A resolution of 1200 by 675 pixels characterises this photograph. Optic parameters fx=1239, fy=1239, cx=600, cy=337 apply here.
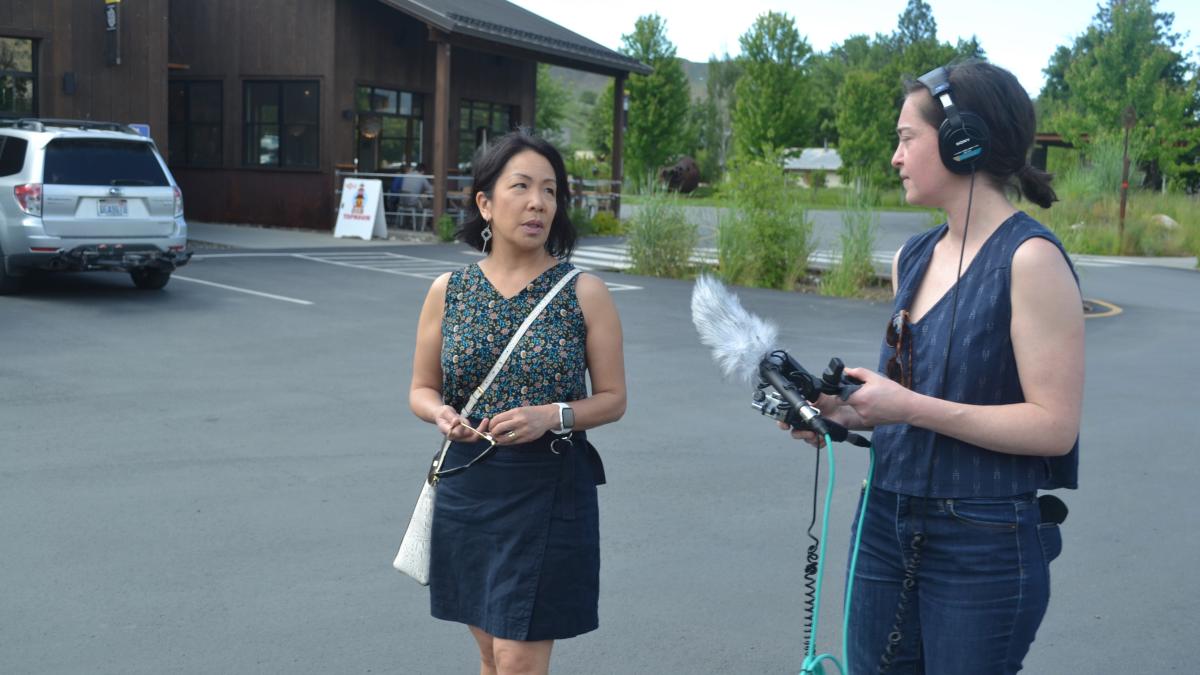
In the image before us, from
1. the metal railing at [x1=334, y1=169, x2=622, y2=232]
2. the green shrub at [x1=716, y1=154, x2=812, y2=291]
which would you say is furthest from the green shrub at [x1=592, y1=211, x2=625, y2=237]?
the green shrub at [x1=716, y1=154, x2=812, y2=291]

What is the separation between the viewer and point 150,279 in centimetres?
1502

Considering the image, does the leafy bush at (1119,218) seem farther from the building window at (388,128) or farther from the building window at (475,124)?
the building window at (388,128)

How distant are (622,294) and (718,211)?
10.5 feet

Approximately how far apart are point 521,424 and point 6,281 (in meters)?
12.7

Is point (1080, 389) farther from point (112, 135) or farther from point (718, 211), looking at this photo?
point (718, 211)

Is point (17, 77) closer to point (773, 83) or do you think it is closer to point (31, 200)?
point (31, 200)

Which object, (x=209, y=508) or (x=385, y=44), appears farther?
(x=385, y=44)

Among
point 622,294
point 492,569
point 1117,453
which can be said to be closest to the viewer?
point 492,569

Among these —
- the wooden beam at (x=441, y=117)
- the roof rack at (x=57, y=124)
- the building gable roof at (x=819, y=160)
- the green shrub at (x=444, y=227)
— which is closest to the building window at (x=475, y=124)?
the wooden beam at (x=441, y=117)

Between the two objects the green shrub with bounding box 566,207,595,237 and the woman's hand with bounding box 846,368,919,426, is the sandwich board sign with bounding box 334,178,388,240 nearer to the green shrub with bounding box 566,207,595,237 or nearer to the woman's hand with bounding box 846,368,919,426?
the green shrub with bounding box 566,207,595,237

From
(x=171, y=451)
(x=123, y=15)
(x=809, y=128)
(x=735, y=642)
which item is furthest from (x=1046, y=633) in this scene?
(x=809, y=128)

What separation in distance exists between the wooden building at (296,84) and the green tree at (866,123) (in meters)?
36.3

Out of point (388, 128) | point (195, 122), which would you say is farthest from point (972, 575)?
point (195, 122)

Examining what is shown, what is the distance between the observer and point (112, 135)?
14289 millimetres
